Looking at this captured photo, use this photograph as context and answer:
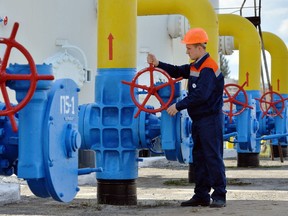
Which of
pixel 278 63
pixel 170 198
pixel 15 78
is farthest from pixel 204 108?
pixel 278 63

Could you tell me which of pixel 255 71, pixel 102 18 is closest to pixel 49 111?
pixel 102 18

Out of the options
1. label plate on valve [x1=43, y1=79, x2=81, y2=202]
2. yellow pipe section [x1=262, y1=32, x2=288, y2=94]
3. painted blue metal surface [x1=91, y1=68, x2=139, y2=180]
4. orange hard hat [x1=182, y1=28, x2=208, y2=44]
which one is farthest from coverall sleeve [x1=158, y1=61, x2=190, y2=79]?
yellow pipe section [x1=262, y1=32, x2=288, y2=94]

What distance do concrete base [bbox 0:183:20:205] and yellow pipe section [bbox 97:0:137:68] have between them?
1359 millimetres

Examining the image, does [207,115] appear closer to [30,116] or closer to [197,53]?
[197,53]

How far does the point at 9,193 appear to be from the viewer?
21.1 ft

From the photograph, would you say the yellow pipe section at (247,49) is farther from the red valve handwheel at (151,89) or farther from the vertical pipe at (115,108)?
the red valve handwheel at (151,89)

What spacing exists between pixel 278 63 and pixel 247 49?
2.57m

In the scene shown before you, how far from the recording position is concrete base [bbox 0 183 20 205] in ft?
21.0

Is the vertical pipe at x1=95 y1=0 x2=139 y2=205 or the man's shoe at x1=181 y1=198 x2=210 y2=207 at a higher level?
the vertical pipe at x1=95 y1=0 x2=139 y2=205

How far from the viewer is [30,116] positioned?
3715 mm

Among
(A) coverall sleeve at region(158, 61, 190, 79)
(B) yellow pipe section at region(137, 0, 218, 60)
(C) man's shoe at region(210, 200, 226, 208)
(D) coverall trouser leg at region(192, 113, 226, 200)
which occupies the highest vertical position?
(B) yellow pipe section at region(137, 0, 218, 60)

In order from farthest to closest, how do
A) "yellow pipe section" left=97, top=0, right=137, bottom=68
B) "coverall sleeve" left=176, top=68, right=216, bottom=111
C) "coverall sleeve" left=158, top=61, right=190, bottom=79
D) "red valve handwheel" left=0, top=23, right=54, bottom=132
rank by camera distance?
1. "yellow pipe section" left=97, top=0, right=137, bottom=68
2. "coverall sleeve" left=158, top=61, right=190, bottom=79
3. "coverall sleeve" left=176, top=68, right=216, bottom=111
4. "red valve handwheel" left=0, top=23, right=54, bottom=132

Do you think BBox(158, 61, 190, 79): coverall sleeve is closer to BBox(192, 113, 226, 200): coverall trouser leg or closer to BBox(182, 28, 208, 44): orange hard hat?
BBox(182, 28, 208, 44): orange hard hat

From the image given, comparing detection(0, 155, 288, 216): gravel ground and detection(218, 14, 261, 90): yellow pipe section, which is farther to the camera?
detection(218, 14, 261, 90): yellow pipe section
